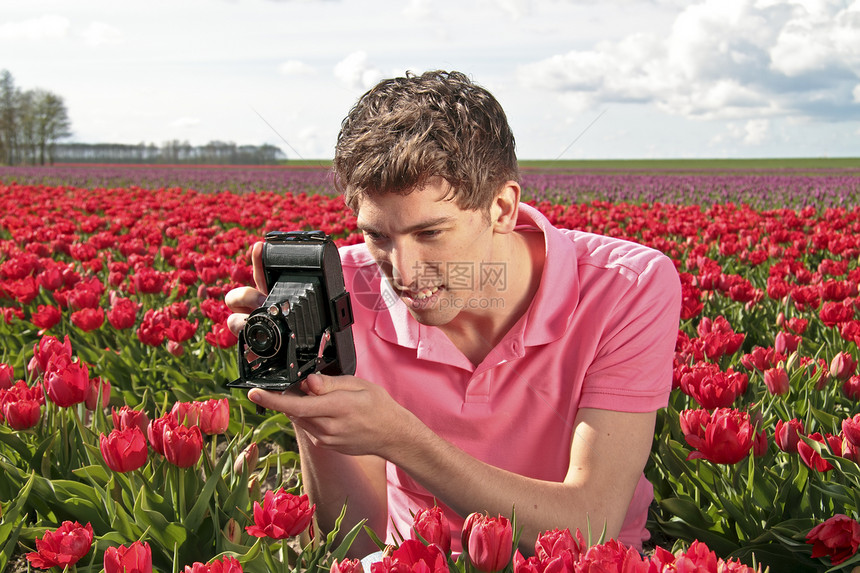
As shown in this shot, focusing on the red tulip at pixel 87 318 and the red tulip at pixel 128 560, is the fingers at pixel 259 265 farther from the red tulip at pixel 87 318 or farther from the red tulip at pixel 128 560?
the red tulip at pixel 87 318

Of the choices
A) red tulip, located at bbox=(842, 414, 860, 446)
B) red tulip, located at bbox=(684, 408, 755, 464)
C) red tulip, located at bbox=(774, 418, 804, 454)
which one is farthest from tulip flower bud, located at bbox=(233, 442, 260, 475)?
red tulip, located at bbox=(842, 414, 860, 446)

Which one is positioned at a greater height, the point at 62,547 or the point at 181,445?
the point at 181,445

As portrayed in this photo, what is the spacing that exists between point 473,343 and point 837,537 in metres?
1.11

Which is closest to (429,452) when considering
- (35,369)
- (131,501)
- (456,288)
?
(456,288)

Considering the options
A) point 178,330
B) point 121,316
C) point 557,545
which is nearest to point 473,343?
point 557,545

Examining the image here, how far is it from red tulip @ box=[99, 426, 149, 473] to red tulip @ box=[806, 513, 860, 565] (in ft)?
5.73

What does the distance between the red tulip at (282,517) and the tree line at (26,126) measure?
71.9m

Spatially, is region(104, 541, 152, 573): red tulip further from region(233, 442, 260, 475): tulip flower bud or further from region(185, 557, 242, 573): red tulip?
region(233, 442, 260, 475): tulip flower bud

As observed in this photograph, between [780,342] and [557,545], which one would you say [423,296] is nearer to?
[557,545]

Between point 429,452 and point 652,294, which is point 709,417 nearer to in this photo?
point 652,294

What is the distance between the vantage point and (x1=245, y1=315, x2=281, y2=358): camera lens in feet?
5.19

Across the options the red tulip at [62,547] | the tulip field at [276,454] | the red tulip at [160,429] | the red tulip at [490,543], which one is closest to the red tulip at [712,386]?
the tulip field at [276,454]

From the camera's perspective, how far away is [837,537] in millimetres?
1896

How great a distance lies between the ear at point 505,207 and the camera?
2.20 metres
